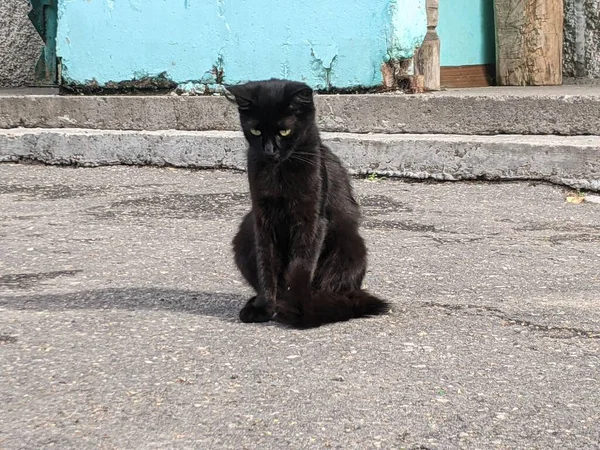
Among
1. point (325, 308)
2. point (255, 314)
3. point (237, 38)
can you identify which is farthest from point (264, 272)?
point (237, 38)

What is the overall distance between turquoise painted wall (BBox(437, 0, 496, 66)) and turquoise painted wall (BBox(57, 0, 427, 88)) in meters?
1.26

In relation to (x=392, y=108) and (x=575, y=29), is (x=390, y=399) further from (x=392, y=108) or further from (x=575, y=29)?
(x=575, y=29)

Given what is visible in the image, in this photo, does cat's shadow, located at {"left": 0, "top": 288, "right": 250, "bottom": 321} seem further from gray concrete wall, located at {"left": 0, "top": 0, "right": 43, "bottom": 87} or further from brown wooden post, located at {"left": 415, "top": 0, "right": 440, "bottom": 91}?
gray concrete wall, located at {"left": 0, "top": 0, "right": 43, "bottom": 87}

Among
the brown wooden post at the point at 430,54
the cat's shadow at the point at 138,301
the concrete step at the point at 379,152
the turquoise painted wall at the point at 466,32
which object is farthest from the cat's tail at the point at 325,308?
the turquoise painted wall at the point at 466,32

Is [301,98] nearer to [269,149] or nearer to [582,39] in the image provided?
[269,149]

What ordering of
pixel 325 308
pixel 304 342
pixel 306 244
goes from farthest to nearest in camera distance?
pixel 306 244 < pixel 325 308 < pixel 304 342

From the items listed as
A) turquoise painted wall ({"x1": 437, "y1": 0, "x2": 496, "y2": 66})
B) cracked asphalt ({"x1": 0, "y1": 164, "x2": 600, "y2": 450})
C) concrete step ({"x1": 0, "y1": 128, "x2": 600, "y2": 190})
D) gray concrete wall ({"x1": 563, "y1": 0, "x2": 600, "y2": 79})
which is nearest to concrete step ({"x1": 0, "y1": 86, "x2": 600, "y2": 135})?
concrete step ({"x1": 0, "y1": 128, "x2": 600, "y2": 190})

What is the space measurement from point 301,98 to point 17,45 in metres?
7.23

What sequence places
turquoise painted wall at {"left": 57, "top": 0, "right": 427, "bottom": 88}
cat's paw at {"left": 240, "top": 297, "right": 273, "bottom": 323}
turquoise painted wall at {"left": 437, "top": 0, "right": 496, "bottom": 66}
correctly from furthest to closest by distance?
turquoise painted wall at {"left": 437, "top": 0, "right": 496, "bottom": 66}
turquoise painted wall at {"left": 57, "top": 0, "right": 427, "bottom": 88}
cat's paw at {"left": 240, "top": 297, "right": 273, "bottom": 323}

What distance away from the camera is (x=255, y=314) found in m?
3.29

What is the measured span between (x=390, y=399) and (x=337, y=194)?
1189mm

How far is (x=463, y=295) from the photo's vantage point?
3658 millimetres

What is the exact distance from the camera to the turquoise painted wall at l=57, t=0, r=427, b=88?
6.64 metres

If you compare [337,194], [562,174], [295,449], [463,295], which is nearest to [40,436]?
[295,449]
